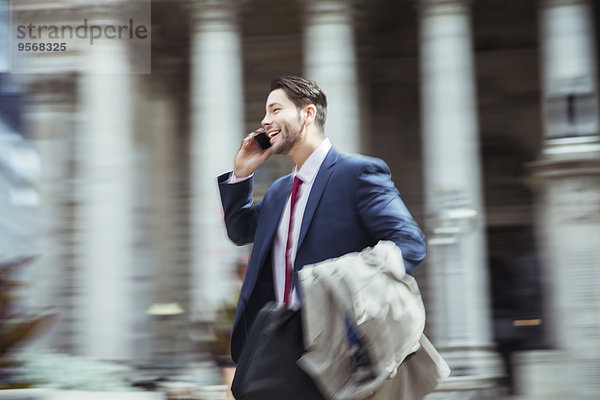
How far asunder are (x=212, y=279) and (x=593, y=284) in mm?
6498

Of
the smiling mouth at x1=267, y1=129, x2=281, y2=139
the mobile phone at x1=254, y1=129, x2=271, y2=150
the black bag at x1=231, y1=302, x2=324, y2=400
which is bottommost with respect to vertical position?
the black bag at x1=231, y1=302, x2=324, y2=400

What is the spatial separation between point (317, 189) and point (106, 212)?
13811mm

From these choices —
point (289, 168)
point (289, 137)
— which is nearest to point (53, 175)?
point (289, 168)

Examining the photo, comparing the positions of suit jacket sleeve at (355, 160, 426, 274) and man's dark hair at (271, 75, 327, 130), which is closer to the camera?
suit jacket sleeve at (355, 160, 426, 274)

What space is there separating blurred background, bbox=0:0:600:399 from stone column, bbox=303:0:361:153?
4 cm

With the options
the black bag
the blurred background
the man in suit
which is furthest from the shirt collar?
the blurred background

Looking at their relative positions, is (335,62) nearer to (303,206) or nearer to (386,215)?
(303,206)

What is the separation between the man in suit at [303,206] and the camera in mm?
2902

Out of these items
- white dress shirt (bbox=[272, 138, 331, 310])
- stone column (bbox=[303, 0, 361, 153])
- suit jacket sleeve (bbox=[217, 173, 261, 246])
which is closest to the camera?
white dress shirt (bbox=[272, 138, 331, 310])

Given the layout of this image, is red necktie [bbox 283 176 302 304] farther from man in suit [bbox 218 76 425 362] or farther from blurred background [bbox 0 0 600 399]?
blurred background [bbox 0 0 600 399]

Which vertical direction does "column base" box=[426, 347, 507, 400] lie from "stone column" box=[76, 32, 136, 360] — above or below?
below

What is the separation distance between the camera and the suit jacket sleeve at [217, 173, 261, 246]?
325 cm

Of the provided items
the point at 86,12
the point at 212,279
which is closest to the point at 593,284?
the point at 212,279

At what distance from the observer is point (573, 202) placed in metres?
13.7
